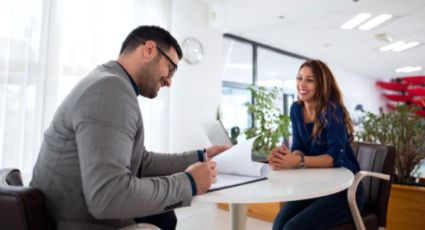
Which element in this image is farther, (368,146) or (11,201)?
(368,146)

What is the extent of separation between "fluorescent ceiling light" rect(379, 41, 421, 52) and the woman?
Answer: 4862 mm

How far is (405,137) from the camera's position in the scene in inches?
101

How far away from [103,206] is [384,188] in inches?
59.0

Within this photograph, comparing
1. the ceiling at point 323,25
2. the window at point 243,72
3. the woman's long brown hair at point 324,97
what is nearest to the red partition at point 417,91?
the ceiling at point 323,25

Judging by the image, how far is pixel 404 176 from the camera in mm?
2557

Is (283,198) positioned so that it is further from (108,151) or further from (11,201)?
(11,201)

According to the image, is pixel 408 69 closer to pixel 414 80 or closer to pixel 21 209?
pixel 414 80

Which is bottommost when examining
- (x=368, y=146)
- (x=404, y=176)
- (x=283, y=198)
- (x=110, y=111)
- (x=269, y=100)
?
(x=404, y=176)

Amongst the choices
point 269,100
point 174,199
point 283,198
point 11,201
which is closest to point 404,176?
point 269,100

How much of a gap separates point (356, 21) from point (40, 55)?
13.5 ft

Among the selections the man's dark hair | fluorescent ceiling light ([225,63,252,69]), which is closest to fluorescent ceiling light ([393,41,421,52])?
fluorescent ceiling light ([225,63,252,69])

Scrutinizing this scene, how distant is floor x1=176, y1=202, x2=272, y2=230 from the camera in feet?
9.11

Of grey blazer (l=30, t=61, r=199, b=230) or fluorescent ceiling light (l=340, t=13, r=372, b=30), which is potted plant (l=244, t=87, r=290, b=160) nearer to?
fluorescent ceiling light (l=340, t=13, r=372, b=30)

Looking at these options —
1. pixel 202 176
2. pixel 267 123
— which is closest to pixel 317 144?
pixel 202 176
